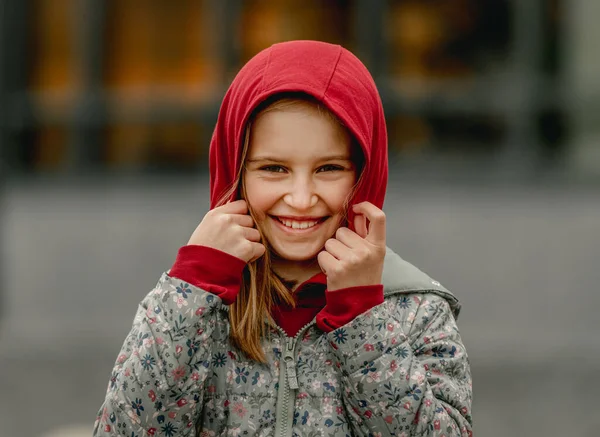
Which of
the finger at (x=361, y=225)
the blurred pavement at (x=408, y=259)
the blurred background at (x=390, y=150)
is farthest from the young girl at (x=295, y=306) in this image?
the blurred background at (x=390, y=150)

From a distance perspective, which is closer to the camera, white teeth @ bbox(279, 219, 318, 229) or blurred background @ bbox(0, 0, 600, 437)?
white teeth @ bbox(279, 219, 318, 229)

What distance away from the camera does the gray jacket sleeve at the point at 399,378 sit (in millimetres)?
2385

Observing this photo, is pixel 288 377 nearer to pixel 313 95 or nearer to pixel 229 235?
pixel 229 235

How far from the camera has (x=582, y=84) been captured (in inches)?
318

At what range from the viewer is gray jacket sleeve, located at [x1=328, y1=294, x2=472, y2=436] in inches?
93.9

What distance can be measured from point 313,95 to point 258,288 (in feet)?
1.61

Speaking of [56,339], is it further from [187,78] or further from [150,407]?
[150,407]

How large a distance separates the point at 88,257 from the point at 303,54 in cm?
589

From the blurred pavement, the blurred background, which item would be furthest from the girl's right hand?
the blurred background

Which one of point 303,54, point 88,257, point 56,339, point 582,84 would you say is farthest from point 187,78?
point 303,54

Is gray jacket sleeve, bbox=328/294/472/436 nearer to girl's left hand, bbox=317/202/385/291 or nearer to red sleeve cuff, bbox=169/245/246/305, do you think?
girl's left hand, bbox=317/202/385/291

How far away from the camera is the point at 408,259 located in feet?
25.6

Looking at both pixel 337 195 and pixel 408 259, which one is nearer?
pixel 337 195

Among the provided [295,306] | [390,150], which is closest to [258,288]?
[295,306]
